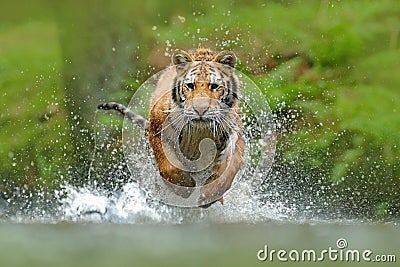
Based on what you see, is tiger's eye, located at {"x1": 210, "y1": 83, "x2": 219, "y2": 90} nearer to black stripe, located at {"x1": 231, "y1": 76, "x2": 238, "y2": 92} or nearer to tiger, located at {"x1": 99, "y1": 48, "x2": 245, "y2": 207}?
tiger, located at {"x1": 99, "y1": 48, "x2": 245, "y2": 207}

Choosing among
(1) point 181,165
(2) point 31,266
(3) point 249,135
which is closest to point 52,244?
(2) point 31,266

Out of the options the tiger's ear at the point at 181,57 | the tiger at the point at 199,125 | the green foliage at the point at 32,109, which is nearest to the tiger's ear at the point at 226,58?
the tiger at the point at 199,125

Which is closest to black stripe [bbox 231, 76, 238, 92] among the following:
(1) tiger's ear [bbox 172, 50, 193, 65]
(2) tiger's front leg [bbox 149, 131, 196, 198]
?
(1) tiger's ear [bbox 172, 50, 193, 65]

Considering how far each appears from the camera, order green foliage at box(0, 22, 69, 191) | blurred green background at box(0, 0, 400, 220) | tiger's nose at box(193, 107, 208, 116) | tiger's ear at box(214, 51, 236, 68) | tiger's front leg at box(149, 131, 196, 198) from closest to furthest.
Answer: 1. tiger's nose at box(193, 107, 208, 116)
2. tiger's ear at box(214, 51, 236, 68)
3. tiger's front leg at box(149, 131, 196, 198)
4. blurred green background at box(0, 0, 400, 220)
5. green foliage at box(0, 22, 69, 191)

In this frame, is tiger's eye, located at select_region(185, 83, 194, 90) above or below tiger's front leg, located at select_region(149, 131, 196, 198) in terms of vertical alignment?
above

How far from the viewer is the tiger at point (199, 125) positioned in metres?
3.16

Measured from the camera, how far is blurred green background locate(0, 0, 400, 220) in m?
4.18

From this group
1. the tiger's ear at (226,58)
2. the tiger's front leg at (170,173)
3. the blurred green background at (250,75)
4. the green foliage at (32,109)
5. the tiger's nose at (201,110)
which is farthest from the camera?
the green foliage at (32,109)

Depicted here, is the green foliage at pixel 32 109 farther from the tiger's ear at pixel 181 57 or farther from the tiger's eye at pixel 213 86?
the tiger's eye at pixel 213 86

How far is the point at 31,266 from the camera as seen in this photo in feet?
8.81

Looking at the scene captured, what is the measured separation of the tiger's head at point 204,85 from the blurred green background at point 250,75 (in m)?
1.03

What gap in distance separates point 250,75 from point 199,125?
1.28 metres

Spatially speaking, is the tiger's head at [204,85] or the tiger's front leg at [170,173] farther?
the tiger's front leg at [170,173]

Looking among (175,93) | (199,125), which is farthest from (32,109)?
(199,125)
